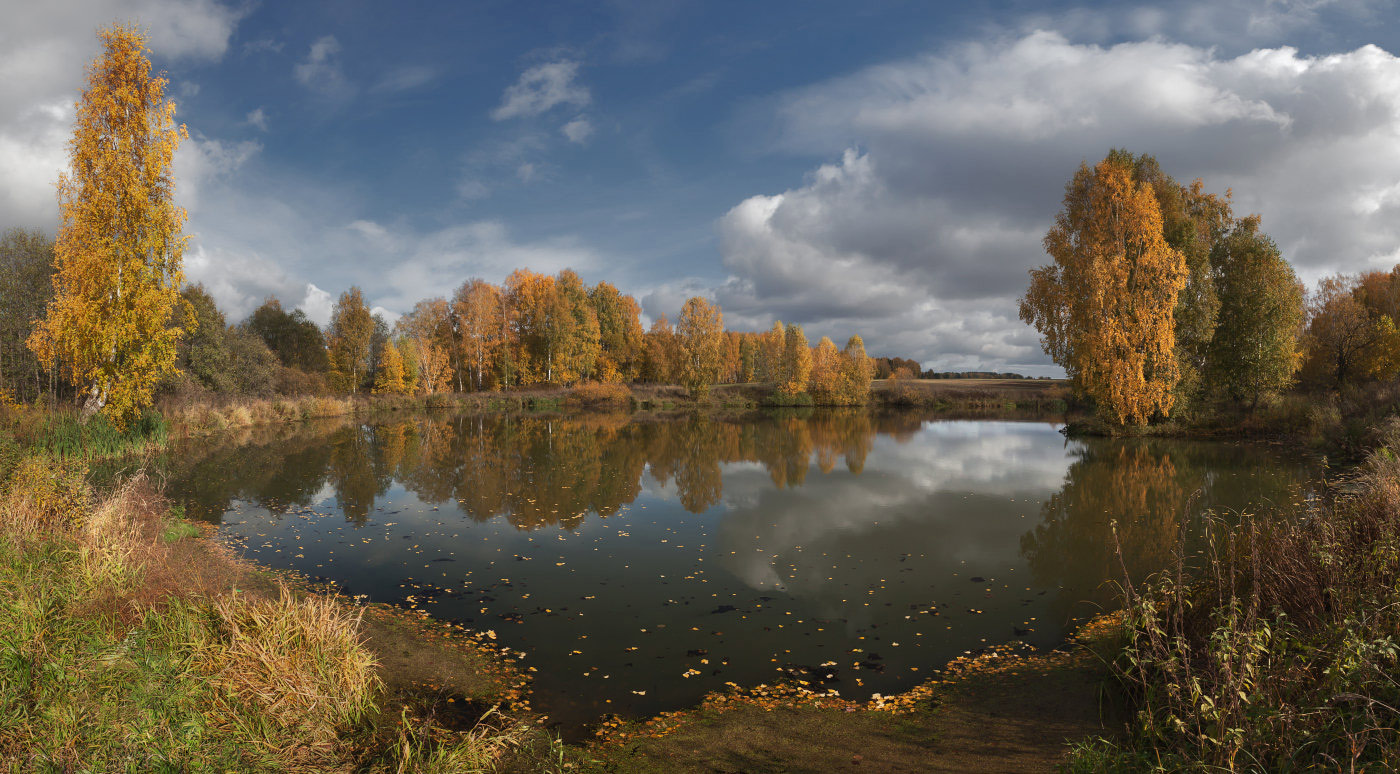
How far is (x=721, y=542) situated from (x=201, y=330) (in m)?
41.2

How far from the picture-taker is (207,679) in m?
4.36

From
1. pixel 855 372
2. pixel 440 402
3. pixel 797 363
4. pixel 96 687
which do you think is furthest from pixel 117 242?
pixel 855 372

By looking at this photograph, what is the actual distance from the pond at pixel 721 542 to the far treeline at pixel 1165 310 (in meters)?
4.72

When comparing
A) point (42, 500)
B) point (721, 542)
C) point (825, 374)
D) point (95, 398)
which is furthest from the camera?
point (825, 374)

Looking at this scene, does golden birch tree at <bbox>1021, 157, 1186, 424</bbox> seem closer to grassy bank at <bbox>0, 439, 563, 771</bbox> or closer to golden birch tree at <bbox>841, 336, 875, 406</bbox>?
grassy bank at <bbox>0, 439, 563, 771</bbox>

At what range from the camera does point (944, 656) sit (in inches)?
254

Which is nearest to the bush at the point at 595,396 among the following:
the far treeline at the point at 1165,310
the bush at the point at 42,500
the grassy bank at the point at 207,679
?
the far treeline at the point at 1165,310

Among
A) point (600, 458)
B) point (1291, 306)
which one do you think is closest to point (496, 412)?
point (600, 458)

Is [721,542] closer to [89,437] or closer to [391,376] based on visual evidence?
[89,437]

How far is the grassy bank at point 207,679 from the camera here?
3904mm

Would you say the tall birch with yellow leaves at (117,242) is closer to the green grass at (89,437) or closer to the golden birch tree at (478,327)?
the green grass at (89,437)

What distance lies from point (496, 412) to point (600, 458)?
97.9ft

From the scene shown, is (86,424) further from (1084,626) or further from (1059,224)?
(1059,224)

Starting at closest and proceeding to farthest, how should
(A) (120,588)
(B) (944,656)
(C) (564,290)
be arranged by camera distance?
→ (A) (120,588) < (B) (944,656) < (C) (564,290)
